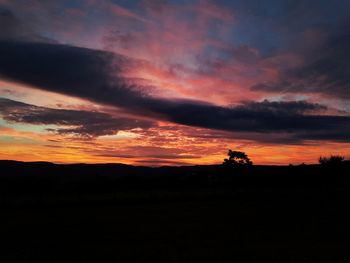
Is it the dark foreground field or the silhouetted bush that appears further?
the silhouetted bush

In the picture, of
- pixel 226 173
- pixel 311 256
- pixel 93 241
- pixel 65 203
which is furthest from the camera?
pixel 226 173

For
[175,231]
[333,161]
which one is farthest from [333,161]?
[175,231]

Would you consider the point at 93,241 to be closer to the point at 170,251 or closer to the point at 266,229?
the point at 170,251

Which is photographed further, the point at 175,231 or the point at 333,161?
the point at 333,161

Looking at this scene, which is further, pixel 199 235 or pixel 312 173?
pixel 312 173

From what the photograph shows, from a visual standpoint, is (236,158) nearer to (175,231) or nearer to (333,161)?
(333,161)

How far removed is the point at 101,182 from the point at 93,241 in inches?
2363

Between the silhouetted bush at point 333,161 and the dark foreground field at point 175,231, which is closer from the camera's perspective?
the dark foreground field at point 175,231

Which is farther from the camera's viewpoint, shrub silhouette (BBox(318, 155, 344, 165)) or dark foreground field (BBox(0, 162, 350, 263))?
shrub silhouette (BBox(318, 155, 344, 165))

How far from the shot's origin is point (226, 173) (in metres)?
86.8

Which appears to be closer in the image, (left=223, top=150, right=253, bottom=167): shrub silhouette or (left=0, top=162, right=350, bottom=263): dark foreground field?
(left=0, top=162, right=350, bottom=263): dark foreground field

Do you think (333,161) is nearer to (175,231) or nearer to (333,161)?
(333,161)

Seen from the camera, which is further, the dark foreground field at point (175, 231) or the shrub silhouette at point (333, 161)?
the shrub silhouette at point (333, 161)

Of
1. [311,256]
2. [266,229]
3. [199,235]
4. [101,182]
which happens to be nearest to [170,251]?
[199,235]
